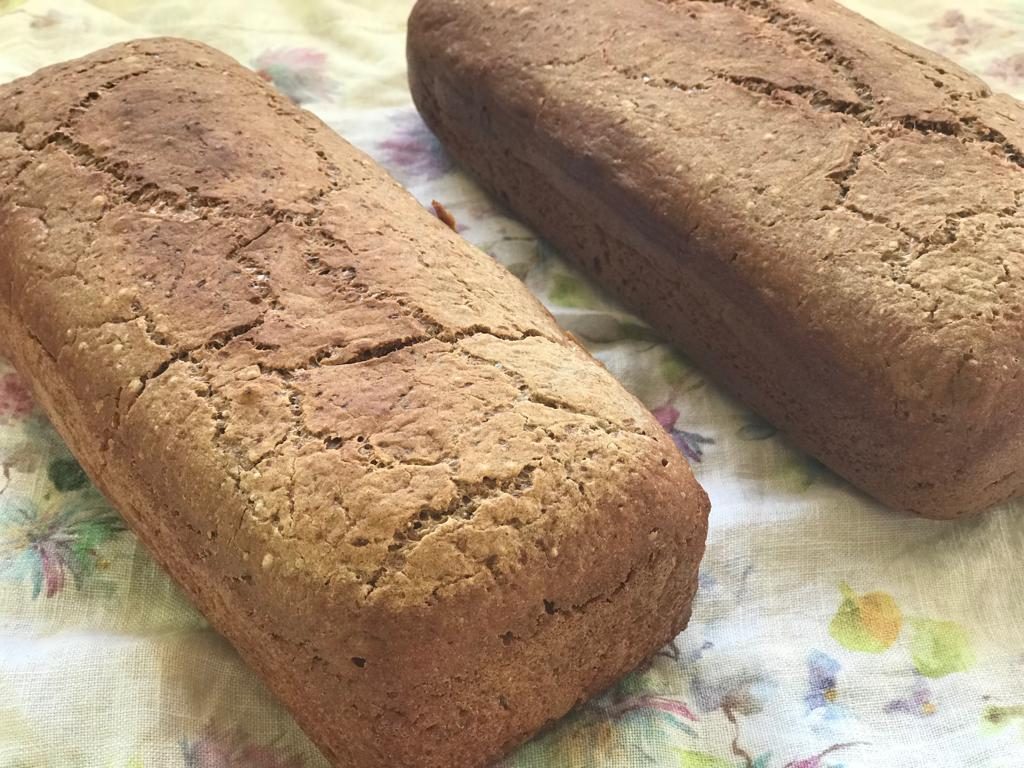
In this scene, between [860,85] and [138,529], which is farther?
[860,85]

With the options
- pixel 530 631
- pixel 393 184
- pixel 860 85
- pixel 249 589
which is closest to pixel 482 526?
pixel 530 631

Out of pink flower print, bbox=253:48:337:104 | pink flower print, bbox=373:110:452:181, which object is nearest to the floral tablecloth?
pink flower print, bbox=373:110:452:181

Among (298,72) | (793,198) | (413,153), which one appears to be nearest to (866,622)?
(793,198)

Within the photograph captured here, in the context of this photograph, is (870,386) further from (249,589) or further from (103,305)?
(103,305)

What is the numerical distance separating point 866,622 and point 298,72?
1427mm

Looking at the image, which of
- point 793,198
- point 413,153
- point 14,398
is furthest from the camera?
point 413,153

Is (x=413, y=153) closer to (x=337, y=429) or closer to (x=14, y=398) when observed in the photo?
(x=14, y=398)

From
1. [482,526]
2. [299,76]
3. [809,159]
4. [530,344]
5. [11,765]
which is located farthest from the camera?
[299,76]

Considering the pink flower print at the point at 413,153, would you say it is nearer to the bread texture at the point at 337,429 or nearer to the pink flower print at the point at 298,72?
the pink flower print at the point at 298,72

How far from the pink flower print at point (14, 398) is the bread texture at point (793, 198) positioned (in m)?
0.79

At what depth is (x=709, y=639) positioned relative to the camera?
129 centimetres

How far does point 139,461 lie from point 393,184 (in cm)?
55

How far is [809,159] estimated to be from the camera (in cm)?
141

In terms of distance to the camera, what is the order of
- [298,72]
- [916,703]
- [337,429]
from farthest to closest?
[298,72] < [916,703] < [337,429]
